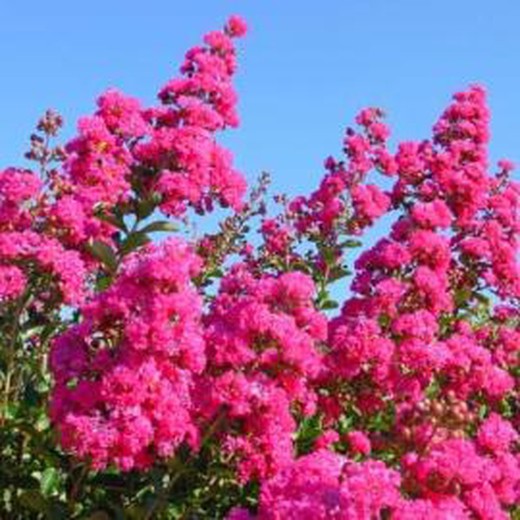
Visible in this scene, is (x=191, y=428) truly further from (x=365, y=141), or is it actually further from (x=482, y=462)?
(x=365, y=141)

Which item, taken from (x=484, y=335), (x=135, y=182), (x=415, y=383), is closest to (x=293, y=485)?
(x=415, y=383)

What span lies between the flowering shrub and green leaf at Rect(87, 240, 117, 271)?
13 mm

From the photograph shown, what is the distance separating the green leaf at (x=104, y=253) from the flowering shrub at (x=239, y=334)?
1cm

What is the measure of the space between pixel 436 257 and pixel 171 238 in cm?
229

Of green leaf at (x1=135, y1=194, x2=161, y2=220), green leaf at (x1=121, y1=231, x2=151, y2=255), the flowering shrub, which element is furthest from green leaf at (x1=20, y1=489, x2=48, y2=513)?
green leaf at (x1=135, y1=194, x2=161, y2=220)

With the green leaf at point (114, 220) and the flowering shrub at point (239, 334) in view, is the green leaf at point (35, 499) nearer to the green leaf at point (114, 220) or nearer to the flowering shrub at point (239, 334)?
the flowering shrub at point (239, 334)

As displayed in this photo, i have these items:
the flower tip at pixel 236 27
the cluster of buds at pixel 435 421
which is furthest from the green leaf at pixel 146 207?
the cluster of buds at pixel 435 421

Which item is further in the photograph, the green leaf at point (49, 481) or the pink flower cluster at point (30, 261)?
the pink flower cluster at point (30, 261)

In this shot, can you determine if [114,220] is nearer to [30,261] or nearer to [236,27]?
[30,261]

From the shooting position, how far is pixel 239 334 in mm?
4578

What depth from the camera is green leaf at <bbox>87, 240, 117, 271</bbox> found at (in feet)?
18.8

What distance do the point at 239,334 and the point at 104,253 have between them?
1426 mm

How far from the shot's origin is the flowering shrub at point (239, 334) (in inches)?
164

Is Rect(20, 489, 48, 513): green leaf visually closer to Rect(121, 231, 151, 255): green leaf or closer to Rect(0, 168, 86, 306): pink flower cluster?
Rect(0, 168, 86, 306): pink flower cluster
